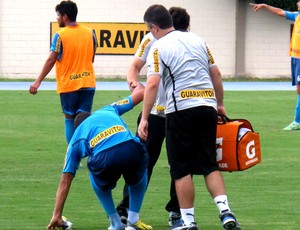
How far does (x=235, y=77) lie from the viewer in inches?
1272

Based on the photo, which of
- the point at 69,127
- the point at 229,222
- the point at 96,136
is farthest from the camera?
the point at 69,127

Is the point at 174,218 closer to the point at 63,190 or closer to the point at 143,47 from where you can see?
the point at 63,190

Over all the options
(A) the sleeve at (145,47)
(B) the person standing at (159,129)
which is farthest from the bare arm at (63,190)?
(A) the sleeve at (145,47)

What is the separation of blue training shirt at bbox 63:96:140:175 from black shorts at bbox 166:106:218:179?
0.32 m

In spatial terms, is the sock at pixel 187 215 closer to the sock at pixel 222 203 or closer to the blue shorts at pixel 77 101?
the sock at pixel 222 203

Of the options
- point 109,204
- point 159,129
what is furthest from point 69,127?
point 109,204

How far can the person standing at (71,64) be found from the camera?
12.2 meters

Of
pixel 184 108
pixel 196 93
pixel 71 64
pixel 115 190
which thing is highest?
pixel 196 93

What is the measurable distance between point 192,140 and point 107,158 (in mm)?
766

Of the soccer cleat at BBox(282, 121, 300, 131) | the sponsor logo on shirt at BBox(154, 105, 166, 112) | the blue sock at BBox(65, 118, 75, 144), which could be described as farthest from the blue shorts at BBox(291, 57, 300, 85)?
the sponsor logo on shirt at BBox(154, 105, 166, 112)

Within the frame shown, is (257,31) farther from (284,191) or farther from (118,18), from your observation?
(284,191)

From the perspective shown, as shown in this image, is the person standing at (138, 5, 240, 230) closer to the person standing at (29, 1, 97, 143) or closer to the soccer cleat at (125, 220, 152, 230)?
the soccer cleat at (125, 220, 152, 230)

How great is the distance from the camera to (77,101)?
12.3m

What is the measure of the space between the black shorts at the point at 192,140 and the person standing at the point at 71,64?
4.14m
